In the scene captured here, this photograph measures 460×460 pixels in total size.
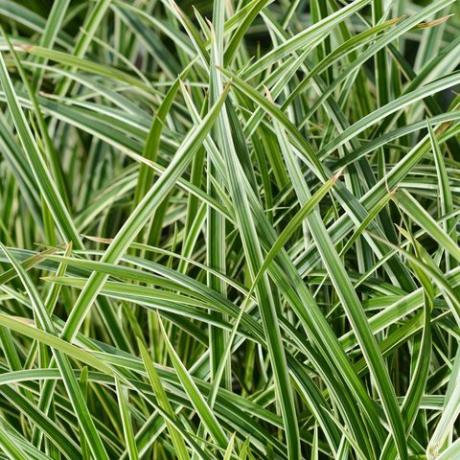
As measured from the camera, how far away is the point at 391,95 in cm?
125

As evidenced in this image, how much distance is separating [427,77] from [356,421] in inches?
21.8

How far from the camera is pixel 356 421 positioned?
82 centimetres

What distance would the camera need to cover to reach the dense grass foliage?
0.79 m

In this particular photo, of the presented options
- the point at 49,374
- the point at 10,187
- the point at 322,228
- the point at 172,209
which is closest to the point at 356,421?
the point at 322,228

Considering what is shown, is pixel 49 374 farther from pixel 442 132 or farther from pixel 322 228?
pixel 442 132

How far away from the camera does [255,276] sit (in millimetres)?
799

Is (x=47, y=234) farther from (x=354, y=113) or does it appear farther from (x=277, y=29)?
(x=354, y=113)

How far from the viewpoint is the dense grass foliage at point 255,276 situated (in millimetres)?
793

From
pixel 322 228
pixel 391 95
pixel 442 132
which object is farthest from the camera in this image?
pixel 391 95

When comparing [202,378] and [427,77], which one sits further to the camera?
[427,77]

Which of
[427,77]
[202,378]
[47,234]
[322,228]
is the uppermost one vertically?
[427,77]

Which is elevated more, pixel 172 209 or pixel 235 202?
pixel 235 202

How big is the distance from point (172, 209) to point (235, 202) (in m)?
0.51

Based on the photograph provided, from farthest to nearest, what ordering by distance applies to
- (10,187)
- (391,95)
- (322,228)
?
(10,187) < (391,95) < (322,228)
